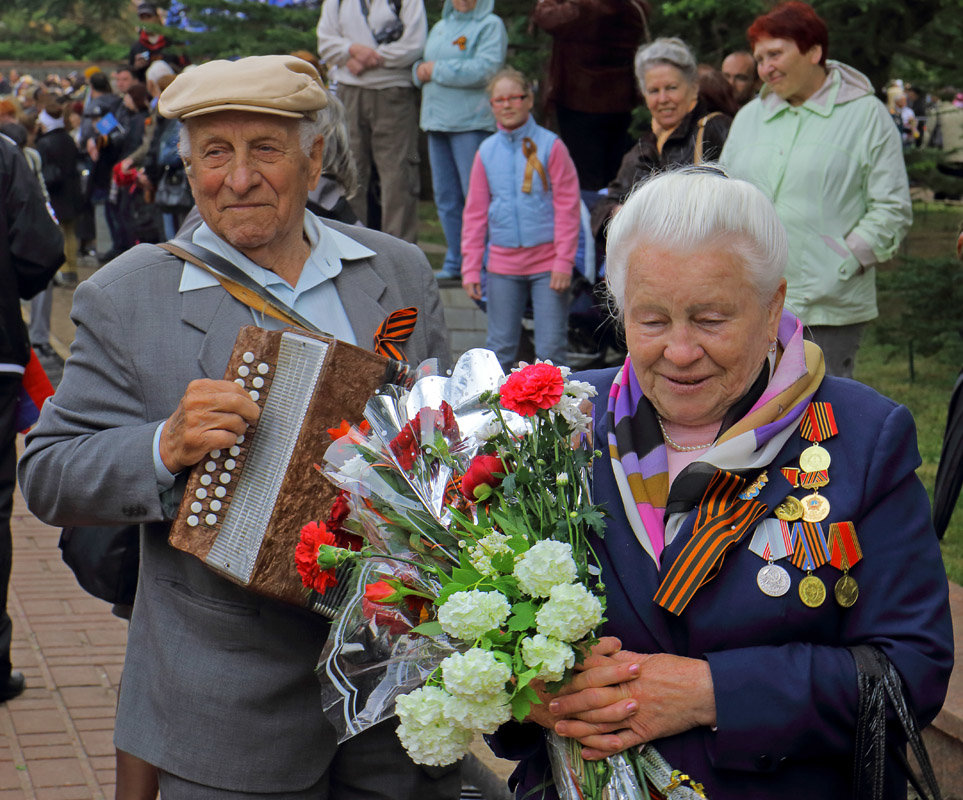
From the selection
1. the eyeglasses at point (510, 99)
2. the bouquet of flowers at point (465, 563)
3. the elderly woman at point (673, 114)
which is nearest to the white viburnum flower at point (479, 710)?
the bouquet of flowers at point (465, 563)

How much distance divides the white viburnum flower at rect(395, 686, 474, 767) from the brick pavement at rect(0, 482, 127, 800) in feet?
9.74

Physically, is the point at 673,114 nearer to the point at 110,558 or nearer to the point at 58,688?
the point at 58,688

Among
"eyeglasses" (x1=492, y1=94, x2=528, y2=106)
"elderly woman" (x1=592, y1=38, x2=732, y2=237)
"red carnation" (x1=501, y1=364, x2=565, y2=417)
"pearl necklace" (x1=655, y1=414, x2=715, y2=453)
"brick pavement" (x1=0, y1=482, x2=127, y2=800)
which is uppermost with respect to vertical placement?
"red carnation" (x1=501, y1=364, x2=565, y2=417)

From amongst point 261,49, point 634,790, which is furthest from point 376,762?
point 261,49

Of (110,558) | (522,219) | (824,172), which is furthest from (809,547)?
(522,219)

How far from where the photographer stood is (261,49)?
13734 millimetres

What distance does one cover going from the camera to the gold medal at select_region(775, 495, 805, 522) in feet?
7.61

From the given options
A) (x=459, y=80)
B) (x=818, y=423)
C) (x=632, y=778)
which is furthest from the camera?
(x=459, y=80)

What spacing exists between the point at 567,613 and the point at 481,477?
0.32 metres

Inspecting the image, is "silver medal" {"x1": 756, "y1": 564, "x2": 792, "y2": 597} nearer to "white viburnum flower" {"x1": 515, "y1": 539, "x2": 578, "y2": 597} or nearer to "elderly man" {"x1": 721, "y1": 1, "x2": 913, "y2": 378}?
"white viburnum flower" {"x1": 515, "y1": 539, "x2": 578, "y2": 597}

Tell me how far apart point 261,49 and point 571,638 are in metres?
12.6

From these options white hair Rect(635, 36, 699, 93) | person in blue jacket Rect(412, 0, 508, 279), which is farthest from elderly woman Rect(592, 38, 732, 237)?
person in blue jacket Rect(412, 0, 508, 279)

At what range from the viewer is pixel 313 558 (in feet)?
8.13

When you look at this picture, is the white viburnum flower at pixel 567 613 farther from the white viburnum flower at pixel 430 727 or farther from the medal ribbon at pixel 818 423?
the medal ribbon at pixel 818 423
